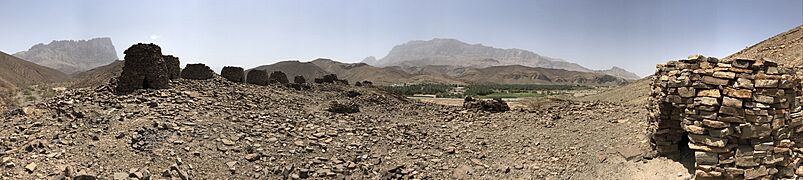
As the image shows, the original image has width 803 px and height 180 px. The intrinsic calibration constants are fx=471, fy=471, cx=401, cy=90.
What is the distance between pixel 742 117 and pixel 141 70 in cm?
1191

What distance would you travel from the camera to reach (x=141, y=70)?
11.3m

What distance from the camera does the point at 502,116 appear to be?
12883mm

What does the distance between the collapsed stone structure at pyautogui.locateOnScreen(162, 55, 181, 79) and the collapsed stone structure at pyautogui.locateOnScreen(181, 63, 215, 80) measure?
485 mm

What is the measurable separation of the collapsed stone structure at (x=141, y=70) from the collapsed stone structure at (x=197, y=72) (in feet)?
7.89

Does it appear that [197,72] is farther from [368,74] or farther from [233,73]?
[368,74]

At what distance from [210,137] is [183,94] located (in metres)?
2.64

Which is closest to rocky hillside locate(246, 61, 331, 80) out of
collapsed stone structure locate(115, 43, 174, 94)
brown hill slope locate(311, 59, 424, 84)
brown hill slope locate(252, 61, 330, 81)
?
brown hill slope locate(252, 61, 330, 81)

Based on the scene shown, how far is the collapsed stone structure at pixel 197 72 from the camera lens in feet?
46.1

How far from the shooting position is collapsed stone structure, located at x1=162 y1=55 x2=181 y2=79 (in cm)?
1301

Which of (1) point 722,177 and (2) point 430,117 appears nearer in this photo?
(1) point 722,177

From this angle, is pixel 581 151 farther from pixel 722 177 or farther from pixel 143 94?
pixel 143 94

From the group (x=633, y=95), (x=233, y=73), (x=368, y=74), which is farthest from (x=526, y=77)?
(x=233, y=73)

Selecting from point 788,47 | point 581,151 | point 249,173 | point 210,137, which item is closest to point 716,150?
point 581,151

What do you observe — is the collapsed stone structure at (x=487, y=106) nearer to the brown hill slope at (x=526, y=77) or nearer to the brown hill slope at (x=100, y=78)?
the brown hill slope at (x=100, y=78)
